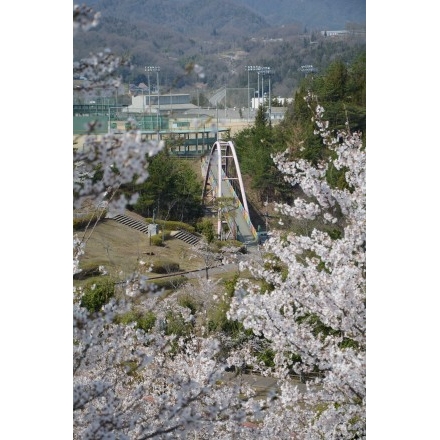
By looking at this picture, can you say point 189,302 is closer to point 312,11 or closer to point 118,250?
point 118,250

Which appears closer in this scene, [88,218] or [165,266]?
[88,218]

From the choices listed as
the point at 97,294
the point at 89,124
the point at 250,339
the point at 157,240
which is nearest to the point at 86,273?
the point at 97,294

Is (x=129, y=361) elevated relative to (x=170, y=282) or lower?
lower

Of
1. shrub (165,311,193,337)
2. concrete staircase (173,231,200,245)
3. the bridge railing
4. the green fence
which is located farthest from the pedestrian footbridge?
the green fence
